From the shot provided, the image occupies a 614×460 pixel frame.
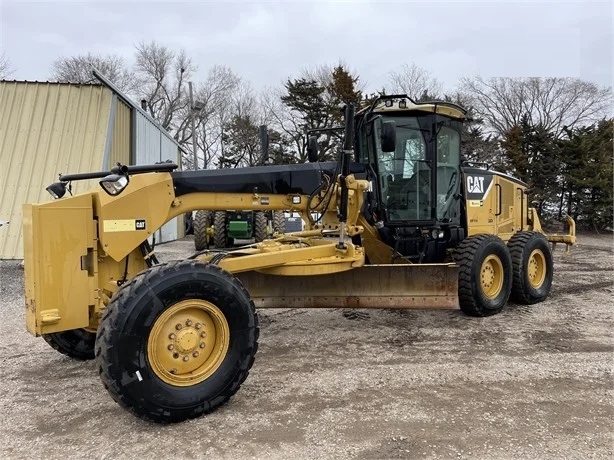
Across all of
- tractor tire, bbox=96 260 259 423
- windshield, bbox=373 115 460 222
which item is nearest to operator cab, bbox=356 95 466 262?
windshield, bbox=373 115 460 222

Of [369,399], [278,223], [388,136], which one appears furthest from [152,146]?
[369,399]

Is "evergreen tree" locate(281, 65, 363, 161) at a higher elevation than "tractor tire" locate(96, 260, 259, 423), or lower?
higher

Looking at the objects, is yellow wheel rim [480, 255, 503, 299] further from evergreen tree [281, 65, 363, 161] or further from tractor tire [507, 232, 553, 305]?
evergreen tree [281, 65, 363, 161]

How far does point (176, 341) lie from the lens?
3.52 m

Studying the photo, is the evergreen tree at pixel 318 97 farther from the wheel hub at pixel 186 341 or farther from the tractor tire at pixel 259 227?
the wheel hub at pixel 186 341

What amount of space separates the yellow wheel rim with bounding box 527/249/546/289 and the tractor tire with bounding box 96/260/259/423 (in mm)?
5266

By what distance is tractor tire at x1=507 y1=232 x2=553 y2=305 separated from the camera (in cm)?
711

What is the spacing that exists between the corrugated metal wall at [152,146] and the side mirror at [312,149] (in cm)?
793

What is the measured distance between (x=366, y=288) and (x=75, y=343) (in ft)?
9.47

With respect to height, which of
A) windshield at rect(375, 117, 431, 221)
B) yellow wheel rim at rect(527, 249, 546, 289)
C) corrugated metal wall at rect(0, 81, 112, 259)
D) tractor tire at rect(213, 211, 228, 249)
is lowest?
yellow wheel rim at rect(527, 249, 546, 289)

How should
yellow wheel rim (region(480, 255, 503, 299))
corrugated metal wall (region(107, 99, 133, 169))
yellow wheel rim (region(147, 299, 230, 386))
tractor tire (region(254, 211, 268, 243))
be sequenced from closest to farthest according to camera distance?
yellow wheel rim (region(147, 299, 230, 386)) → yellow wheel rim (region(480, 255, 503, 299)) → corrugated metal wall (region(107, 99, 133, 169)) → tractor tire (region(254, 211, 268, 243))

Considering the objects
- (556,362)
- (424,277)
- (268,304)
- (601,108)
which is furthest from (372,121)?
(601,108)

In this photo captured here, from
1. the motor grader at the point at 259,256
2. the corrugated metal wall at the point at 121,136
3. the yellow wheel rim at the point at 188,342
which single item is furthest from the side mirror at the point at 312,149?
the corrugated metal wall at the point at 121,136

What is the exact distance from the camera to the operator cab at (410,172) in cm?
608
